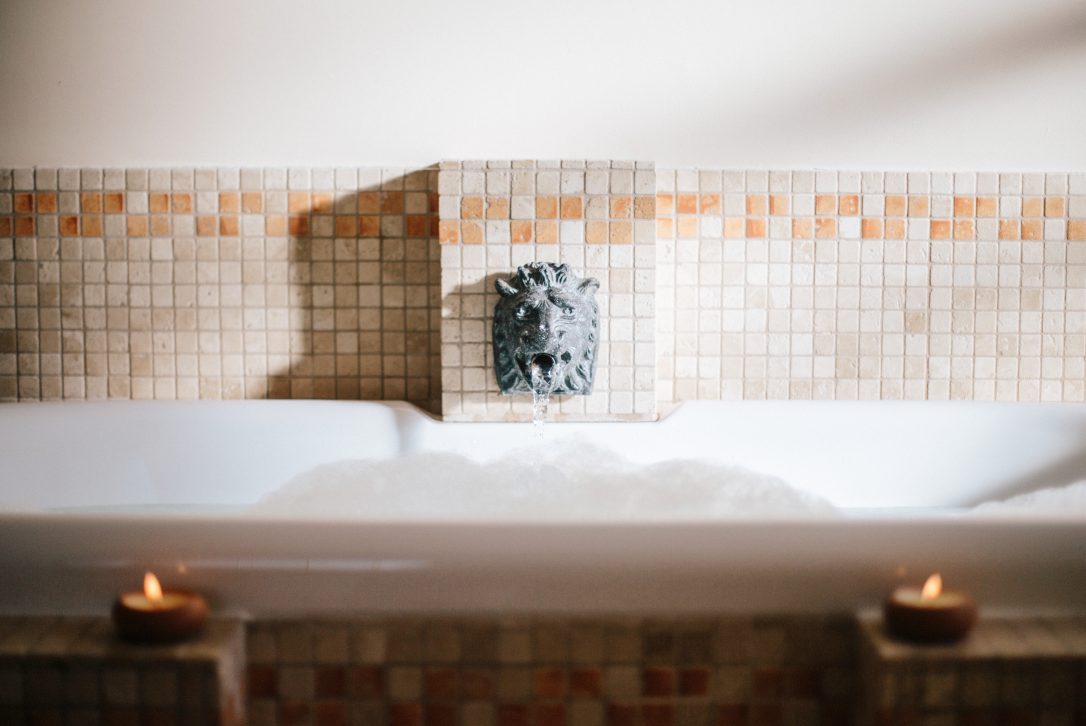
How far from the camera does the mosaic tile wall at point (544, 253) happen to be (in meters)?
1.86

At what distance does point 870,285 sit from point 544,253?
2.92 feet

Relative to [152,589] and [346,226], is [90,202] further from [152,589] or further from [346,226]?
[152,589]

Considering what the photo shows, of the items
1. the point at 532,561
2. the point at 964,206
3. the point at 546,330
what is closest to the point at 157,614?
the point at 532,561

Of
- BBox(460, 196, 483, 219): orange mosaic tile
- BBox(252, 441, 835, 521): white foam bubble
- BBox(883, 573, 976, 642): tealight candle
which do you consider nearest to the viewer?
BBox(883, 573, 976, 642): tealight candle

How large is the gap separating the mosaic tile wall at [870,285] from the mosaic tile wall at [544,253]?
6.6 inches

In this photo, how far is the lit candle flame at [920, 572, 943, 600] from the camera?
0.88m

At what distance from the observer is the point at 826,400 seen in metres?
1.98

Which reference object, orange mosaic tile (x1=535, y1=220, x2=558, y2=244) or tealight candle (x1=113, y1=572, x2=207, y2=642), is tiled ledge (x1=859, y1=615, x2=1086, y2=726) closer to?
tealight candle (x1=113, y1=572, x2=207, y2=642)

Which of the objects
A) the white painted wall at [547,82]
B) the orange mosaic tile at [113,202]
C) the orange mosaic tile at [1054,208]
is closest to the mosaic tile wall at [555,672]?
the white painted wall at [547,82]

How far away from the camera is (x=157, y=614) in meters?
0.87

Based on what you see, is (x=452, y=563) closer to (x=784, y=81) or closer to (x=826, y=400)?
(x=826, y=400)

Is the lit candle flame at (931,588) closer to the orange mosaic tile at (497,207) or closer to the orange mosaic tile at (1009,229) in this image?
the orange mosaic tile at (497,207)

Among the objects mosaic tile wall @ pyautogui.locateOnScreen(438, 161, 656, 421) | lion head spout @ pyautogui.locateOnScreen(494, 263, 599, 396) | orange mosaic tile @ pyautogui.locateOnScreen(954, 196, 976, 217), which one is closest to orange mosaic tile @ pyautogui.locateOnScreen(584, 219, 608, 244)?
mosaic tile wall @ pyautogui.locateOnScreen(438, 161, 656, 421)

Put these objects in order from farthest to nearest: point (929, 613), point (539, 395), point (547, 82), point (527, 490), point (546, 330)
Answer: point (547, 82) < point (539, 395) < point (546, 330) < point (527, 490) < point (929, 613)
